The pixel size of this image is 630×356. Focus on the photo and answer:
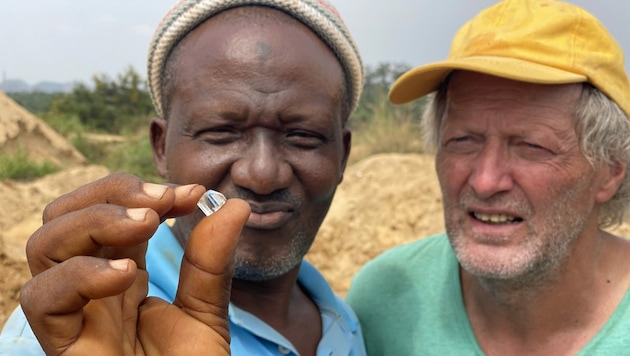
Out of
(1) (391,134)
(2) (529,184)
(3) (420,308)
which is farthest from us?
(1) (391,134)

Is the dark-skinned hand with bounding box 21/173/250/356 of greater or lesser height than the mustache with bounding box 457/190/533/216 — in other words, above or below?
above

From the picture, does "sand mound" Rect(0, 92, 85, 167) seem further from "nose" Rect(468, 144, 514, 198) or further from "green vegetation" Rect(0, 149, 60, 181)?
"nose" Rect(468, 144, 514, 198)

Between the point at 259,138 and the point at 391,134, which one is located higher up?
the point at 259,138

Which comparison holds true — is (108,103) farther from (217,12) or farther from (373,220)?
(217,12)

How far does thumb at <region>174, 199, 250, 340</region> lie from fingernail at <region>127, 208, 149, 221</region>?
12 cm

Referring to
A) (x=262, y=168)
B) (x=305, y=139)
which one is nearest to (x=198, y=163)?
(x=262, y=168)

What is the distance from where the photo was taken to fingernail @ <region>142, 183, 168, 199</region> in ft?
3.45

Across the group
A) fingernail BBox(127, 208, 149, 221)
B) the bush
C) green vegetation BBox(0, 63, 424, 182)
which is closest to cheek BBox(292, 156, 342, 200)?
fingernail BBox(127, 208, 149, 221)

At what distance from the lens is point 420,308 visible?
235 cm

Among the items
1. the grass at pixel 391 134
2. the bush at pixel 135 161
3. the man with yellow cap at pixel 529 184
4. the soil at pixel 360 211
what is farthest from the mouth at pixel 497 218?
the bush at pixel 135 161

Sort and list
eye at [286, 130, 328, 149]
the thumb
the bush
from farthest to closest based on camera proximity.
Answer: the bush < eye at [286, 130, 328, 149] < the thumb

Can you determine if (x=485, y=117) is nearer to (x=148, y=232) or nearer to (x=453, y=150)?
(x=453, y=150)

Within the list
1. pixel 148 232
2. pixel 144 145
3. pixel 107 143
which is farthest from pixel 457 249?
pixel 107 143

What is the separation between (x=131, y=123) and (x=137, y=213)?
20.7 meters
